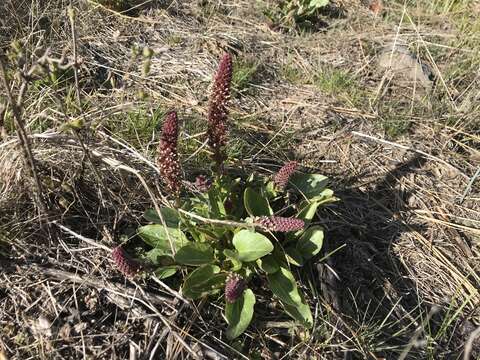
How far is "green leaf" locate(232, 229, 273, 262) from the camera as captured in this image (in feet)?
6.79

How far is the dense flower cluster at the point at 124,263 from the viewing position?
75.5 inches

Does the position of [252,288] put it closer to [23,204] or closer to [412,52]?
[23,204]

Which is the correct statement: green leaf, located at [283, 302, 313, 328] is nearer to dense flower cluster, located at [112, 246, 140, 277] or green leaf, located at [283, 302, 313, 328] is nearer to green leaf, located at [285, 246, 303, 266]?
green leaf, located at [285, 246, 303, 266]

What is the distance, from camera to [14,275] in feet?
6.78

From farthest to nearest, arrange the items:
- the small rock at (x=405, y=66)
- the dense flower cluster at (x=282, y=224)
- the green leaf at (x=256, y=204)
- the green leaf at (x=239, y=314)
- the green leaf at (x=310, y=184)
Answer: the small rock at (x=405, y=66), the green leaf at (x=310, y=184), the green leaf at (x=256, y=204), the green leaf at (x=239, y=314), the dense flower cluster at (x=282, y=224)

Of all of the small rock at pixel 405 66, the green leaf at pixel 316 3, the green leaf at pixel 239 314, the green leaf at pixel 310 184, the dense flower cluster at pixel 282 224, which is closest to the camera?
the dense flower cluster at pixel 282 224

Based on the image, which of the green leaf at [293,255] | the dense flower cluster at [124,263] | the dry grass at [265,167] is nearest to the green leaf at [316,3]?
the dry grass at [265,167]

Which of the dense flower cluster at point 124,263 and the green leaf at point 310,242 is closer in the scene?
the dense flower cluster at point 124,263

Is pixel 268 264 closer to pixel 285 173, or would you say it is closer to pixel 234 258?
pixel 234 258

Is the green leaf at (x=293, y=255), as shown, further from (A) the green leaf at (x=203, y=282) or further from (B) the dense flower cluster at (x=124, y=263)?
(B) the dense flower cluster at (x=124, y=263)

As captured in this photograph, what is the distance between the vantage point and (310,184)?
252 cm

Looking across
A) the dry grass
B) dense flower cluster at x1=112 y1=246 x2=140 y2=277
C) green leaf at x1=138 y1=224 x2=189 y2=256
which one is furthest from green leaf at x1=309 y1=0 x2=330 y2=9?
dense flower cluster at x1=112 y1=246 x2=140 y2=277

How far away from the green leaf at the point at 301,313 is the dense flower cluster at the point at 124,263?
2.19 ft

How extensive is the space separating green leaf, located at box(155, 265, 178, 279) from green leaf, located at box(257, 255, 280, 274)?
0.38 m
